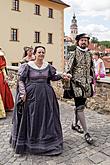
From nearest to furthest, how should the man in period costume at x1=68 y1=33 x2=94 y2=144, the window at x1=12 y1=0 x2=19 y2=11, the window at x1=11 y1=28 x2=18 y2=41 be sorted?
the man in period costume at x1=68 y1=33 x2=94 y2=144 < the window at x1=12 y1=0 x2=19 y2=11 < the window at x1=11 y1=28 x2=18 y2=41

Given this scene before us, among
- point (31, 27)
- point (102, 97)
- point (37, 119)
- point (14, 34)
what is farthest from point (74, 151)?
point (31, 27)

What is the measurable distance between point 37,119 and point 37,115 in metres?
0.05

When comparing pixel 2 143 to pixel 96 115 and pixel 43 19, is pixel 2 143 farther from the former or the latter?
pixel 43 19

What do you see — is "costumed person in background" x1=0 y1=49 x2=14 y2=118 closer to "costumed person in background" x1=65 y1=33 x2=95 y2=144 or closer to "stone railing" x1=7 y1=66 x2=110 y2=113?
"stone railing" x1=7 y1=66 x2=110 y2=113

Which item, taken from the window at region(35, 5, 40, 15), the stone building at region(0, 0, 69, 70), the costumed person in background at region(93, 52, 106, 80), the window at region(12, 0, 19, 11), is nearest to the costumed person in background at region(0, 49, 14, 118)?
the costumed person in background at region(93, 52, 106, 80)

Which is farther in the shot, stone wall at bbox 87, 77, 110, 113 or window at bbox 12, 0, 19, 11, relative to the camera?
window at bbox 12, 0, 19, 11

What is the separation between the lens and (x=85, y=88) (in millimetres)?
4418

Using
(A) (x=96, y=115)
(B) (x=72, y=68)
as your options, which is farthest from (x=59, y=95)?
(B) (x=72, y=68)

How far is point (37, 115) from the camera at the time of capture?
3.98m

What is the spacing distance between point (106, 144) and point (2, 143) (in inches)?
62.4

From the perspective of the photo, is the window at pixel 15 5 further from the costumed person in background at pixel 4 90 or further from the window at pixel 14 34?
the costumed person in background at pixel 4 90

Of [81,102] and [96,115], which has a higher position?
[81,102]

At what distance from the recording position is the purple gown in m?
3.95

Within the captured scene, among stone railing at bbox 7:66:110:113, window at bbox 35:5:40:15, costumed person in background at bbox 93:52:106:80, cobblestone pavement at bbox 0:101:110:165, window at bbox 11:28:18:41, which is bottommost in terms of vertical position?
cobblestone pavement at bbox 0:101:110:165
